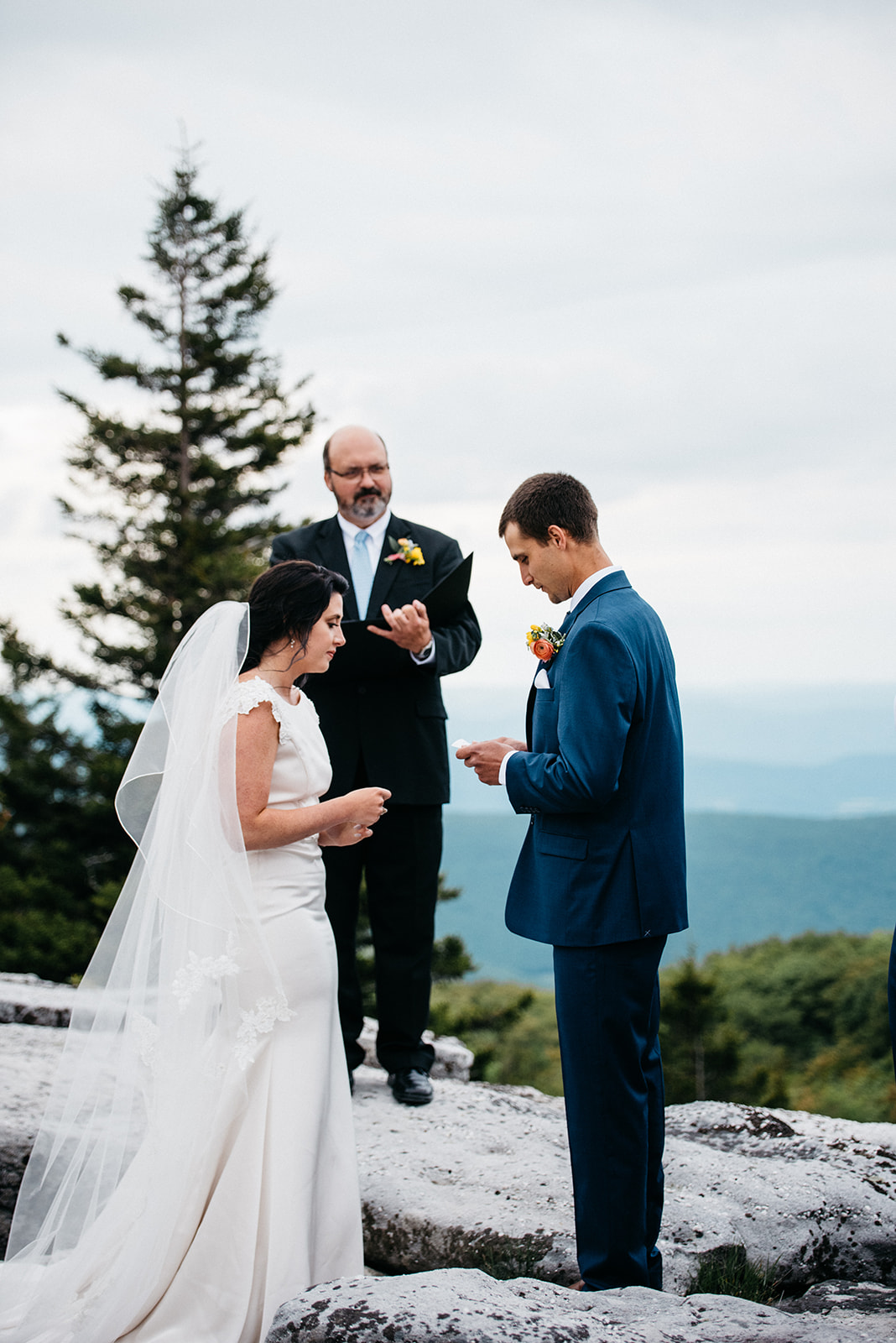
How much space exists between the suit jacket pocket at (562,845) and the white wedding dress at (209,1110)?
28.9 inches

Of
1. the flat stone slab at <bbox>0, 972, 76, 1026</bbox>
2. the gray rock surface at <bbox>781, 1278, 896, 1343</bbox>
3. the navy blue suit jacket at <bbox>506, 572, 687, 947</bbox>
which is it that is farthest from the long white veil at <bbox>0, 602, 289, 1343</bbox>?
the flat stone slab at <bbox>0, 972, 76, 1026</bbox>

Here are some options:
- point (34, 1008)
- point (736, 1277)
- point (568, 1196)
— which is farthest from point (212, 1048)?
point (34, 1008)

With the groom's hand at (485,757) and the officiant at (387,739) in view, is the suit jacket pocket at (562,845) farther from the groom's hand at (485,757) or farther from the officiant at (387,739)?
the officiant at (387,739)

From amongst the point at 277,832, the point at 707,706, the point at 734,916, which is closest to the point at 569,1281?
the point at 277,832

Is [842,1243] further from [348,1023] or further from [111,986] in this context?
[111,986]

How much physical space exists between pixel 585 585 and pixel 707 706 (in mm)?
166062

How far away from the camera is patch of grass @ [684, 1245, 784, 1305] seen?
3277 mm

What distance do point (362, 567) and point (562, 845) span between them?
204 cm

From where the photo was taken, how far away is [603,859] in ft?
9.77

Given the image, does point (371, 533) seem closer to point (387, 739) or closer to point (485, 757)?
point (387, 739)

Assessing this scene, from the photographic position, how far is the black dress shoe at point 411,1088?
4508 mm

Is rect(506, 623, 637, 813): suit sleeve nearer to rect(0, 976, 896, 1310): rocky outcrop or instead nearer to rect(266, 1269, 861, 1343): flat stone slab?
rect(266, 1269, 861, 1343): flat stone slab

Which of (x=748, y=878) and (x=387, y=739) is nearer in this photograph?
(x=387, y=739)

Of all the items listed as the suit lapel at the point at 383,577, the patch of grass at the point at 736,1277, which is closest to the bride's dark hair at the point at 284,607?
the suit lapel at the point at 383,577
